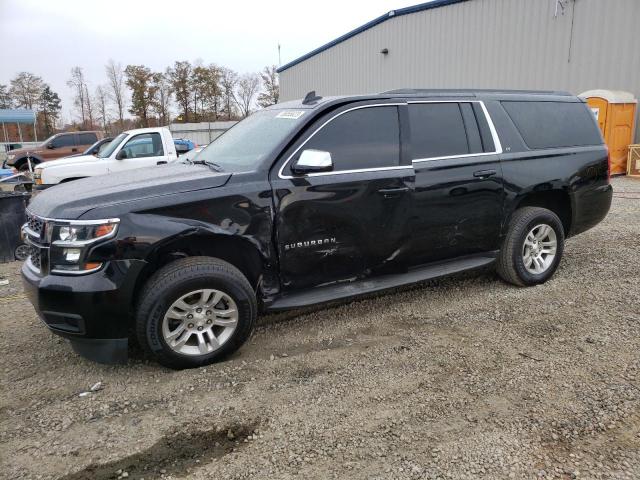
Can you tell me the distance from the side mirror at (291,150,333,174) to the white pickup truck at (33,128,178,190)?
7.07 m

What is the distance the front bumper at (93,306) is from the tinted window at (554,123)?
3.74m

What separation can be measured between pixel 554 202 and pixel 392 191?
88.7 inches

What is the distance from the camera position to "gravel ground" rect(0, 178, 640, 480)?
244 cm

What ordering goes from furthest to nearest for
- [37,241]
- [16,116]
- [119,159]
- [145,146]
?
[16,116] < [145,146] < [119,159] < [37,241]

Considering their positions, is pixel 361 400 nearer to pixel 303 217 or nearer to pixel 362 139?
pixel 303 217

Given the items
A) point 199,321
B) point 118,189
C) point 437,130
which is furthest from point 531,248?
point 118,189

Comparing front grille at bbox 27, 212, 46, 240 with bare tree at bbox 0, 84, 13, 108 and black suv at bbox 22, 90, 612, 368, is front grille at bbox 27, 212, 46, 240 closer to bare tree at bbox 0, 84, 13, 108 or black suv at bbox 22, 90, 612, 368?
black suv at bbox 22, 90, 612, 368

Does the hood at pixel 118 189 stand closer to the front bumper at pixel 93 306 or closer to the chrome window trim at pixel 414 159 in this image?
the front bumper at pixel 93 306

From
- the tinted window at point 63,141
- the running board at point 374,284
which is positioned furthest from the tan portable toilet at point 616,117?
the tinted window at point 63,141

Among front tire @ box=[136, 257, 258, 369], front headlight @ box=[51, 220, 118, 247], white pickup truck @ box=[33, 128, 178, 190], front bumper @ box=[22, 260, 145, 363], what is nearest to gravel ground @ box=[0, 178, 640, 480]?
front tire @ box=[136, 257, 258, 369]

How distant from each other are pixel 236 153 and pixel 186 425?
2.14 metres

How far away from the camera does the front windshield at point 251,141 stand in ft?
12.0

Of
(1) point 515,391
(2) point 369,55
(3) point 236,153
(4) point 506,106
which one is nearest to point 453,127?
(4) point 506,106

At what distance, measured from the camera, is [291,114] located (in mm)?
3949
